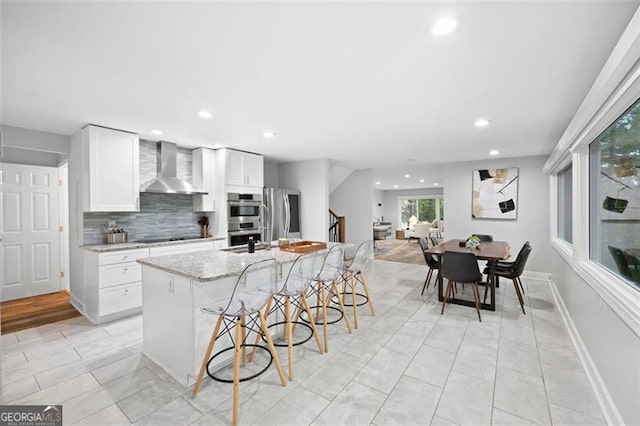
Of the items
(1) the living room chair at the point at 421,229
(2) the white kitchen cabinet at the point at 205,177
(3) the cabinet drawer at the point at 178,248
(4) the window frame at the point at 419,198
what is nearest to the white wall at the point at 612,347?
(3) the cabinet drawer at the point at 178,248

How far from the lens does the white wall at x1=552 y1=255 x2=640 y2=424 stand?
5.28ft

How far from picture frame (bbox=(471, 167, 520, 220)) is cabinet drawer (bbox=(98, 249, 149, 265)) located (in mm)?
6114

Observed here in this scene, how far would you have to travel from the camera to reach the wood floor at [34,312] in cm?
347

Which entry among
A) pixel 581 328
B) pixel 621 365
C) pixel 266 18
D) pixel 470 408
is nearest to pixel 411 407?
pixel 470 408

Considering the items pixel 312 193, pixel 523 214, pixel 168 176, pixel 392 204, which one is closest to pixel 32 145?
pixel 168 176

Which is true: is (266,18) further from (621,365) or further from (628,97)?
(621,365)

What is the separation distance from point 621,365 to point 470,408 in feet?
3.10

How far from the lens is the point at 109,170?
12.0ft

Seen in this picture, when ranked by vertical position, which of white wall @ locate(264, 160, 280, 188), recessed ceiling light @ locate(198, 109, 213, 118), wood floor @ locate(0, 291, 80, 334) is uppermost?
recessed ceiling light @ locate(198, 109, 213, 118)

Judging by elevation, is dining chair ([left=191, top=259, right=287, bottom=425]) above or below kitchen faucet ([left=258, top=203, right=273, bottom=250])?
below

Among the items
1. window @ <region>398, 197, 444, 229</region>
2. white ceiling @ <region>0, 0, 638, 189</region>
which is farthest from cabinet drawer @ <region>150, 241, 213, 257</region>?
window @ <region>398, 197, 444, 229</region>

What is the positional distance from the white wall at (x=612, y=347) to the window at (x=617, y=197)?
30cm

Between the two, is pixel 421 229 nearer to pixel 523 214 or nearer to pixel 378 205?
pixel 378 205

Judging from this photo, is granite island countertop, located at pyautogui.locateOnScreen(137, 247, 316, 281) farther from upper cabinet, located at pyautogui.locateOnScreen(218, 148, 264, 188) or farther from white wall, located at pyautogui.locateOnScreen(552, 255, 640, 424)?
white wall, located at pyautogui.locateOnScreen(552, 255, 640, 424)
